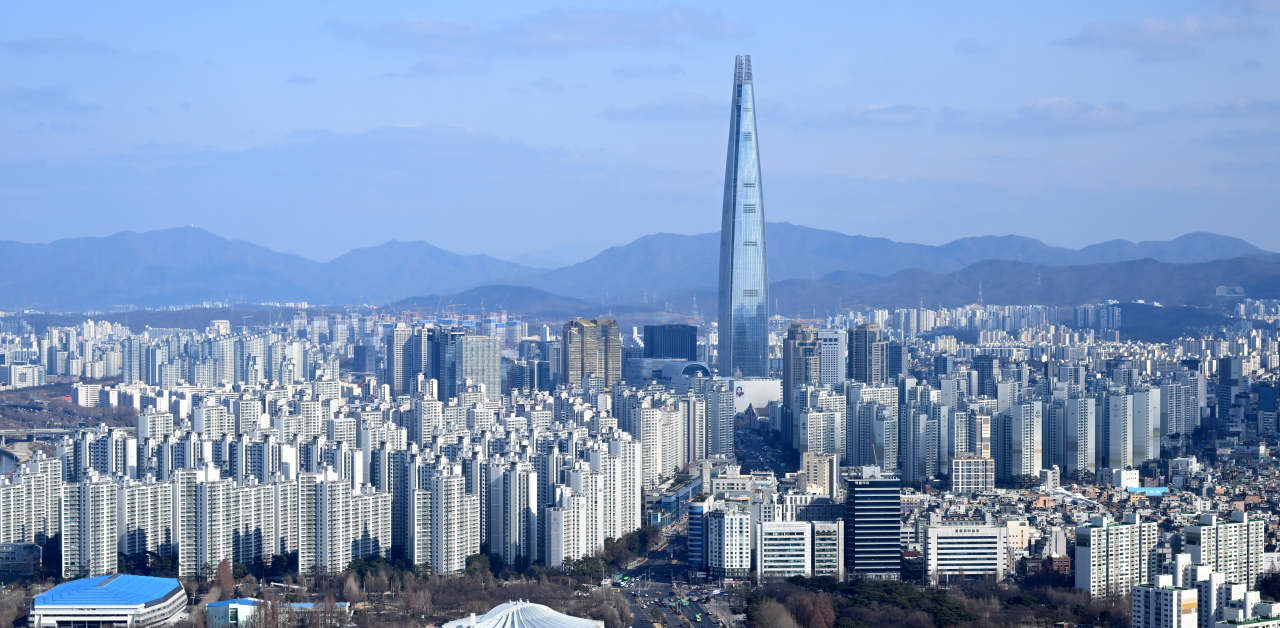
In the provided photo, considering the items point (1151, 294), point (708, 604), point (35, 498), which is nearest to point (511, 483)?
point (708, 604)

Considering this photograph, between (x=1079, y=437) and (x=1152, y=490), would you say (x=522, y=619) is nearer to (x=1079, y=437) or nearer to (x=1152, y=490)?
(x=1152, y=490)

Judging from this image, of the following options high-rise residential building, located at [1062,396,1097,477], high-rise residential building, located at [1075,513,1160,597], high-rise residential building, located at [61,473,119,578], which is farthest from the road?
high-rise residential building, located at [1062,396,1097,477]

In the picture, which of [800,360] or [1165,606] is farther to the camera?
[800,360]

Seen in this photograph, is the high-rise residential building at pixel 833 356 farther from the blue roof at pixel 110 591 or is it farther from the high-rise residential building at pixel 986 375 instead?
the blue roof at pixel 110 591

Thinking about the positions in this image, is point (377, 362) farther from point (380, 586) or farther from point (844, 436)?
point (380, 586)

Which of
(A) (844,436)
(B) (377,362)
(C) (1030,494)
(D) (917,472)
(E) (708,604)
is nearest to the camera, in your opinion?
(E) (708,604)

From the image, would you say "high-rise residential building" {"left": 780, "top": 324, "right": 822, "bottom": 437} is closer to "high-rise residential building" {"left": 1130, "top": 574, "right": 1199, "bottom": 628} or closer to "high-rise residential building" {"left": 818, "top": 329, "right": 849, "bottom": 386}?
"high-rise residential building" {"left": 818, "top": 329, "right": 849, "bottom": 386}

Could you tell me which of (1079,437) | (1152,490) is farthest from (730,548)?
(1079,437)
